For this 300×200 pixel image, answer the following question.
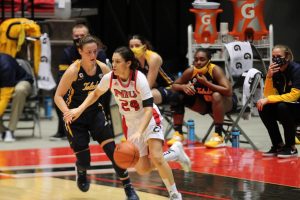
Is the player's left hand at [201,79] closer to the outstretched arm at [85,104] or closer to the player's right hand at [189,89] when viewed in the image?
the player's right hand at [189,89]

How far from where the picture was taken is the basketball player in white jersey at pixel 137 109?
823 centimetres

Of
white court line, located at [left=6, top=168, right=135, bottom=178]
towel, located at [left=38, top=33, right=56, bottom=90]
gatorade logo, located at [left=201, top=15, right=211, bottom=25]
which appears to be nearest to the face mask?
white court line, located at [left=6, top=168, right=135, bottom=178]

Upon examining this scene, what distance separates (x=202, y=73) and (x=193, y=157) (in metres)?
1.35

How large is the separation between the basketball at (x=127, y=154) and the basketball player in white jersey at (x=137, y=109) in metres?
0.08

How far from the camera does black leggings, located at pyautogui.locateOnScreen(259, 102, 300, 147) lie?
11188mm

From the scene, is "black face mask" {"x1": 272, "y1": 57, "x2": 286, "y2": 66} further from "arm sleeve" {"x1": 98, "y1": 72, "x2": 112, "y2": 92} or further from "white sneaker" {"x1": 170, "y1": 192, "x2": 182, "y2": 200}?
"white sneaker" {"x1": 170, "y1": 192, "x2": 182, "y2": 200}

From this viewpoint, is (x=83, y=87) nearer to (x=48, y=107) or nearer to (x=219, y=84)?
(x=219, y=84)

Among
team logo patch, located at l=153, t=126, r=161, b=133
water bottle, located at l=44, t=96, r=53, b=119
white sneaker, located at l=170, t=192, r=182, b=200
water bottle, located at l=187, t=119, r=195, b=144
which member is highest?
team logo patch, located at l=153, t=126, r=161, b=133

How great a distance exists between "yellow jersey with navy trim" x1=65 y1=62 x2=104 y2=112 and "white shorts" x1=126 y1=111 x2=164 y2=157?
0.73 m

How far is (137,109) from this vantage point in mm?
8414

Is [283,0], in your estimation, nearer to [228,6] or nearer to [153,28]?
[228,6]

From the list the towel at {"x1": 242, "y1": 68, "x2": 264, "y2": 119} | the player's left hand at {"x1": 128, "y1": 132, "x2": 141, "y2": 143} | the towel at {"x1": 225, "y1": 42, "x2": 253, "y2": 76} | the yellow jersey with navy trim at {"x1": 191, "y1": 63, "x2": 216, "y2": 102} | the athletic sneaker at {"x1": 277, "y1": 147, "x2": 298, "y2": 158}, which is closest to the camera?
the player's left hand at {"x1": 128, "y1": 132, "x2": 141, "y2": 143}

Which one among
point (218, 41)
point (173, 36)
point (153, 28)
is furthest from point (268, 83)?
point (173, 36)

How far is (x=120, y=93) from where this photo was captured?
839 cm
